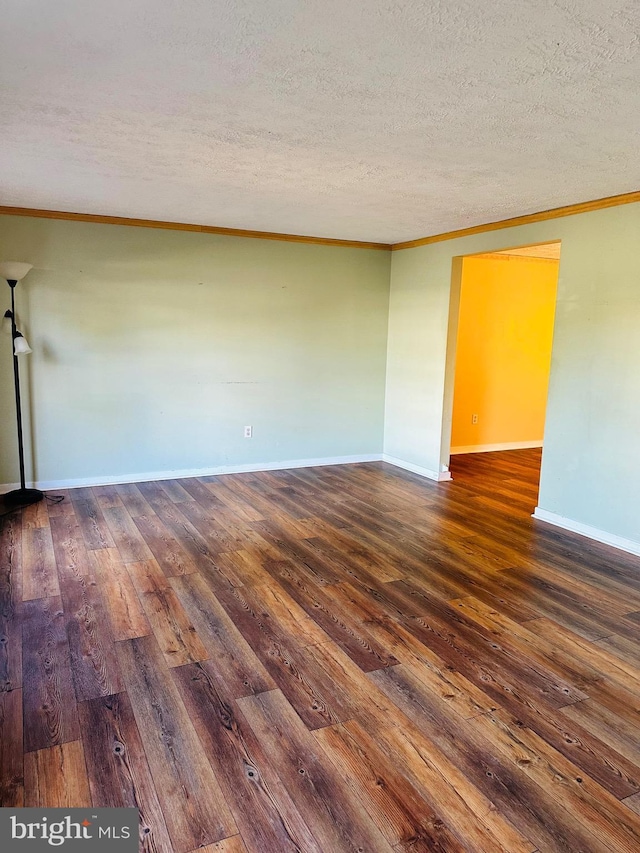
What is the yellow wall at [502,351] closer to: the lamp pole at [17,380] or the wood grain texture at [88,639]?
the lamp pole at [17,380]

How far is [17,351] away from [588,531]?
4.47 m

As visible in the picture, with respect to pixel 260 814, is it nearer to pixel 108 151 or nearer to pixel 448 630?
pixel 448 630

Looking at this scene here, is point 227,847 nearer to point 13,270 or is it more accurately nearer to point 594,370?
point 594,370

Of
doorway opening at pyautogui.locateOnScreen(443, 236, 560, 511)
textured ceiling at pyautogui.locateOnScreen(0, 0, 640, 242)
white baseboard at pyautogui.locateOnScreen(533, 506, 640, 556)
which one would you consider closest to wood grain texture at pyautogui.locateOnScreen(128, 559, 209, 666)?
textured ceiling at pyautogui.locateOnScreen(0, 0, 640, 242)

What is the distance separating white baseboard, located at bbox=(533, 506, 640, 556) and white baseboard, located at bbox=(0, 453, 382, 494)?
2227mm

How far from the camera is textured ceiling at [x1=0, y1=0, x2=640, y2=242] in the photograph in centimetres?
167

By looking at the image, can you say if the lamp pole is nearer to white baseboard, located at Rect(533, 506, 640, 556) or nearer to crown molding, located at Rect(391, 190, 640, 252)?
crown molding, located at Rect(391, 190, 640, 252)

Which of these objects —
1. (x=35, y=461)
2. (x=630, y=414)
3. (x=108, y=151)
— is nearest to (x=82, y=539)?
(x=35, y=461)

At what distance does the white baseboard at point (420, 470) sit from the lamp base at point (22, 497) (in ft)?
11.5

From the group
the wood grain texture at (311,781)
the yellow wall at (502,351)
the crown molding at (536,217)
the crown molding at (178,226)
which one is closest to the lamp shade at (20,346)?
the crown molding at (178,226)

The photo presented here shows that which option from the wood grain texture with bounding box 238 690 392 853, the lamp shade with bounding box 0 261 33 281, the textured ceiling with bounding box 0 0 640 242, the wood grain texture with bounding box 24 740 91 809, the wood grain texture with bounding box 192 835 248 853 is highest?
the textured ceiling with bounding box 0 0 640 242

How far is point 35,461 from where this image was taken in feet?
15.6

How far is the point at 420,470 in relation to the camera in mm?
5750

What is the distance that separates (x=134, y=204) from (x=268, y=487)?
2.59m
